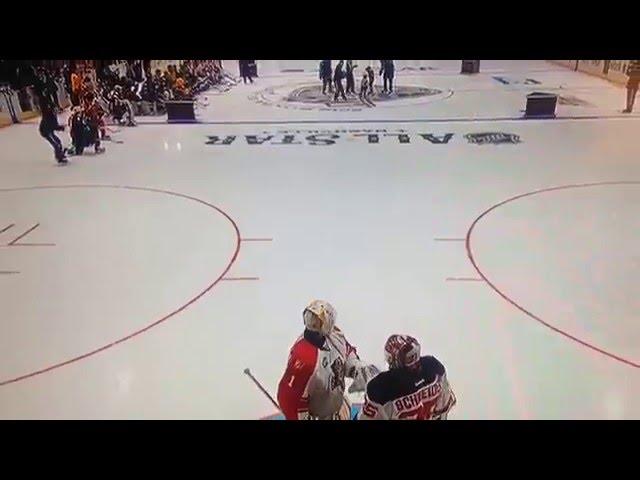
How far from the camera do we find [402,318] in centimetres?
332

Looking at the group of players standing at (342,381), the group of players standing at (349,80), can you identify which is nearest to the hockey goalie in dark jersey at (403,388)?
the group of players standing at (342,381)

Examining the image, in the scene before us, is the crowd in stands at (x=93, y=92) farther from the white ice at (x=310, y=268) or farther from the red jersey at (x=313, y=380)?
the red jersey at (x=313, y=380)

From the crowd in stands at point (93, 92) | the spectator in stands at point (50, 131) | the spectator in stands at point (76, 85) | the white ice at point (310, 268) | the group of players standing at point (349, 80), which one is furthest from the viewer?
the group of players standing at point (349, 80)

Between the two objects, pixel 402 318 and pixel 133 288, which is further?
pixel 133 288

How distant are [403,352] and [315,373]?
0.33 metres

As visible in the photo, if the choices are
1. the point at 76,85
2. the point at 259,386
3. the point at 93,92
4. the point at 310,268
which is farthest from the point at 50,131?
the point at 259,386

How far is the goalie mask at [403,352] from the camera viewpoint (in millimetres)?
1842

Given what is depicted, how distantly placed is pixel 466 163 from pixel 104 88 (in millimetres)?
5675

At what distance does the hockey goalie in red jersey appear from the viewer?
192 centimetres

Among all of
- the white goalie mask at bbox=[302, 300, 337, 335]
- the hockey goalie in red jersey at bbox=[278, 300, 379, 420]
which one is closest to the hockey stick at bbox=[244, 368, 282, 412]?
the hockey goalie in red jersey at bbox=[278, 300, 379, 420]
